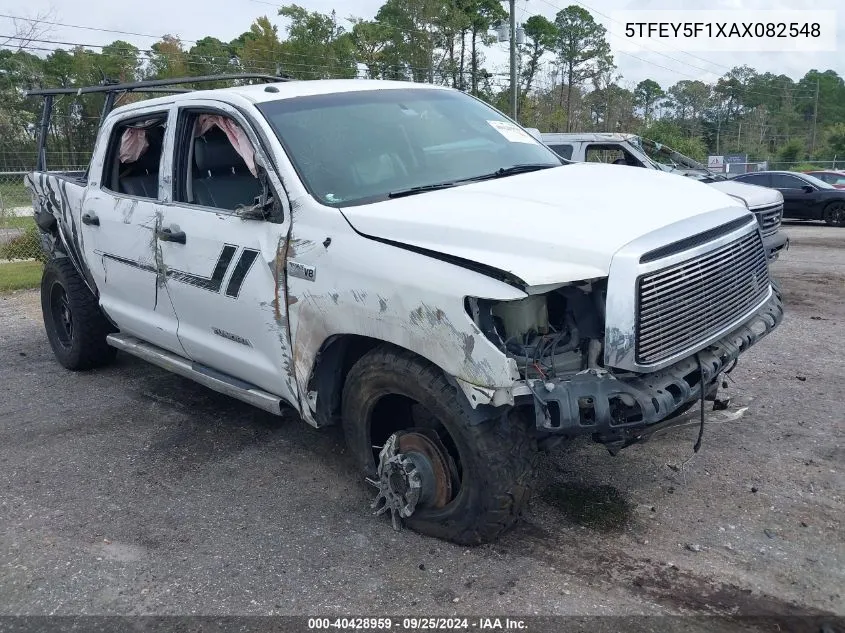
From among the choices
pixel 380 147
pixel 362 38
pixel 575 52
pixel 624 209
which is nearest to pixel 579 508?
pixel 624 209

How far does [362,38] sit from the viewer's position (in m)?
44.1

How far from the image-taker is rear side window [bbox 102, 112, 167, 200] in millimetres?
5355

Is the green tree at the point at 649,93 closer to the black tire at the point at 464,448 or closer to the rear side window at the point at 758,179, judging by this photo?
the rear side window at the point at 758,179

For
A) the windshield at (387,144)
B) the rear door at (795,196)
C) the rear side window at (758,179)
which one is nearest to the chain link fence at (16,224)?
the windshield at (387,144)

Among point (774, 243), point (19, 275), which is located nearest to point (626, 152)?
point (774, 243)

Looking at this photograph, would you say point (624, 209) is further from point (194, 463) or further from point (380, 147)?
point (194, 463)

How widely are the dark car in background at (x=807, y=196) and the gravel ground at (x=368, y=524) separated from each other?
13.7m

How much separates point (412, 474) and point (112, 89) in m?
4.17

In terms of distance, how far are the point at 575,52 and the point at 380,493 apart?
58408 mm

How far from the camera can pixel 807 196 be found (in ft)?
58.5

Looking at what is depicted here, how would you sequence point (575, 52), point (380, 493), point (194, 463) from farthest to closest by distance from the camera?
point (575, 52) < point (194, 463) < point (380, 493)

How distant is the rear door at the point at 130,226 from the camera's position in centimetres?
487

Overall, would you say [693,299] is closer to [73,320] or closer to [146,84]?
[146,84]

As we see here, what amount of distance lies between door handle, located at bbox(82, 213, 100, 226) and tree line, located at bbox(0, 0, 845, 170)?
14.2 metres
